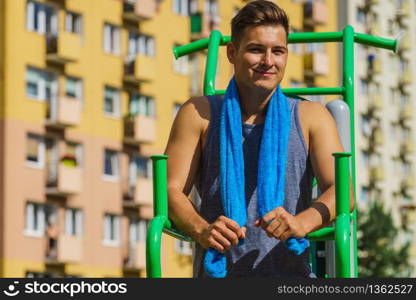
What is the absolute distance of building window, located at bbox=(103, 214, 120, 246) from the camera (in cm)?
5475

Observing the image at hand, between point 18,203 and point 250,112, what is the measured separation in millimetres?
43890

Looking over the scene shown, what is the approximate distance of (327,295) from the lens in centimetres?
463

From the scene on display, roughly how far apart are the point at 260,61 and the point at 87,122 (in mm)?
47797

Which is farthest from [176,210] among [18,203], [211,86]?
[18,203]

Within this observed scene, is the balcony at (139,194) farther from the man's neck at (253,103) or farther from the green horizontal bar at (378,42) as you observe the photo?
the man's neck at (253,103)

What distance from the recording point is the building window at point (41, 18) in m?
51.2

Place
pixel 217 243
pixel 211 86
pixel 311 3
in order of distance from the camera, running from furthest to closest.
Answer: pixel 311 3
pixel 211 86
pixel 217 243

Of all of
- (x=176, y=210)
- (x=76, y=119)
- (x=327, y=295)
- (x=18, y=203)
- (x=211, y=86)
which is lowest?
(x=327, y=295)

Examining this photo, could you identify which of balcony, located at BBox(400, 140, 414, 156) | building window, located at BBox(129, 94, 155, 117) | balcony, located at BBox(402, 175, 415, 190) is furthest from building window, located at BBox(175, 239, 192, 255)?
balcony, located at BBox(400, 140, 414, 156)

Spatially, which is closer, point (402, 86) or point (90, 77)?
point (90, 77)

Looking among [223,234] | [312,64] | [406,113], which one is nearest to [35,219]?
[312,64]

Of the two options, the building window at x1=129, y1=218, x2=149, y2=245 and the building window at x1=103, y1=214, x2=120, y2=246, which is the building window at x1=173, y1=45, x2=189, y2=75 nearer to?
the building window at x1=129, y1=218, x2=149, y2=245

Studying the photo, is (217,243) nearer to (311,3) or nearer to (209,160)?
(209,160)

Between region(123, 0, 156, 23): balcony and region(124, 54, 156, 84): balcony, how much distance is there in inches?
60.6
